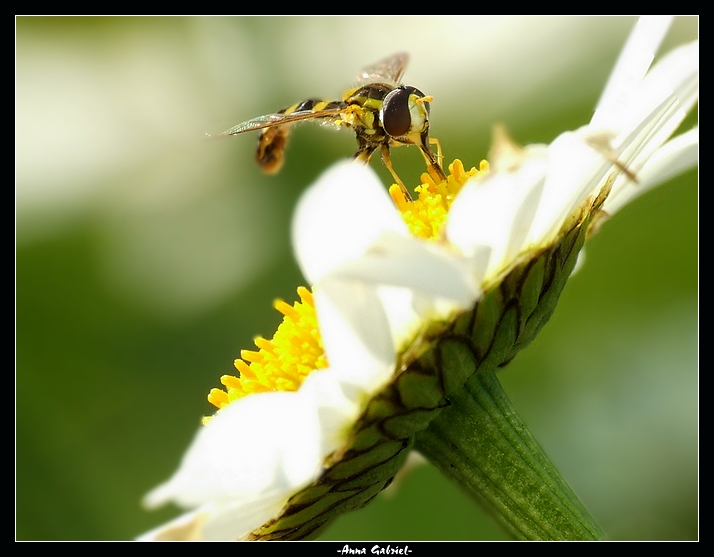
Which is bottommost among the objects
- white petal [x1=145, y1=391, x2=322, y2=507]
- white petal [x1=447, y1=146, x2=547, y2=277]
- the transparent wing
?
white petal [x1=145, y1=391, x2=322, y2=507]

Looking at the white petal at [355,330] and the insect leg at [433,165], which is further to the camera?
the insect leg at [433,165]

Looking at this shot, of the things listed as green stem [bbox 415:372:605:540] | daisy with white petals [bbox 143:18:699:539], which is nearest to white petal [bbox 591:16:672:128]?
daisy with white petals [bbox 143:18:699:539]

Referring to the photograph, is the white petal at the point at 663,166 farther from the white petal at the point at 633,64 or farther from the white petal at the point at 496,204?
the white petal at the point at 496,204

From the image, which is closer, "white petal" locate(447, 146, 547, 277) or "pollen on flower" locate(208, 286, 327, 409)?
"white petal" locate(447, 146, 547, 277)

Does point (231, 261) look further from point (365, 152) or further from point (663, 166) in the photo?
point (663, 166)

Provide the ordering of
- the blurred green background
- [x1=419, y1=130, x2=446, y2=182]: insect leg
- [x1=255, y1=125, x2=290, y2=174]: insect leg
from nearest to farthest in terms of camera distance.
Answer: [x1=419, y1=130, x2=446, y2=182]: insect leg → [x1=255, y1=125, x2=290, y2=174]: insect leg → the blurred green background

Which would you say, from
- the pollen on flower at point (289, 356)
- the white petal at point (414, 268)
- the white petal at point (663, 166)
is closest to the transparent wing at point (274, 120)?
the pollen on flower at point (289, 356)

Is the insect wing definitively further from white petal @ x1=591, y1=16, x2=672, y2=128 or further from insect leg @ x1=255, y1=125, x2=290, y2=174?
white petal @ x1=591, y1=16, x2=672, y2=128

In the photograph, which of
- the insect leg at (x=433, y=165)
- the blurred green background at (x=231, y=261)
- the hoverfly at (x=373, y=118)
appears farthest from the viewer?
the blurred green background at (x=231, y=261)

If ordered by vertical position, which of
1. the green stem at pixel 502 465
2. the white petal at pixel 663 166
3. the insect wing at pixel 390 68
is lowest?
the green stem at pixel 502 465
